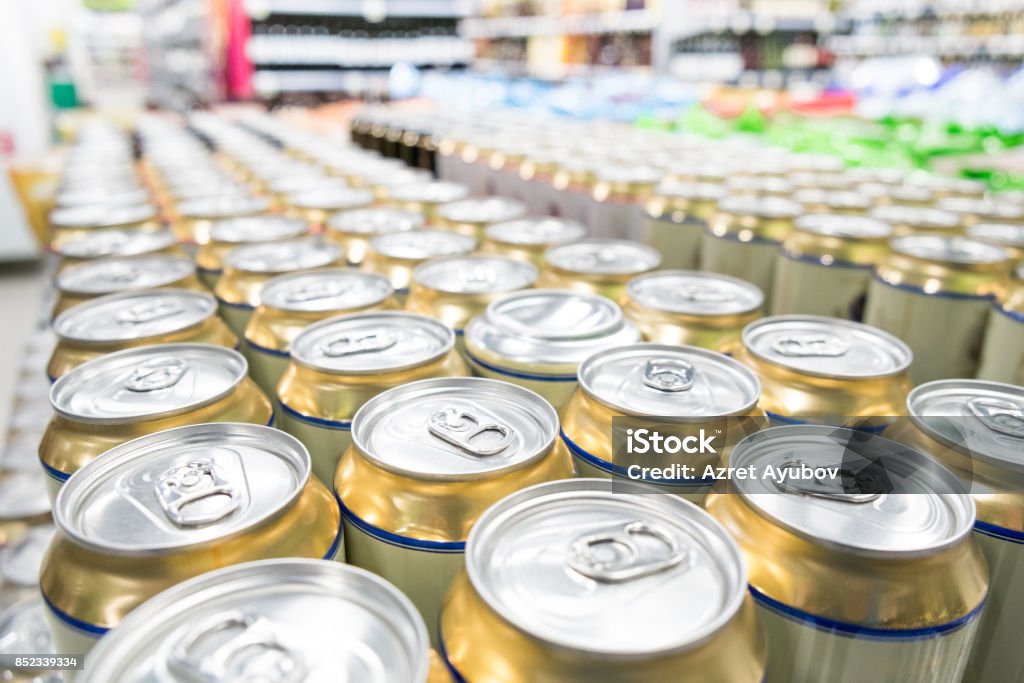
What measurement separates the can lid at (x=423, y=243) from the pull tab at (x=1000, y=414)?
1.01 meters

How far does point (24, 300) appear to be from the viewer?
4.93 metres

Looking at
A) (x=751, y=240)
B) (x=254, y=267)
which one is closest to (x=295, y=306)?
(x=254, y=267)

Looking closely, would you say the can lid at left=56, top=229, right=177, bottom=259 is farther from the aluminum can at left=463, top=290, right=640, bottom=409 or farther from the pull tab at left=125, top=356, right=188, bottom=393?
the aluminum can at left=463, top=290, right=640, bottom=409

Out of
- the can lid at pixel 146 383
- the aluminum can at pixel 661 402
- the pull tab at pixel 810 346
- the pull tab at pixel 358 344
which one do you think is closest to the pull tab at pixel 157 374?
the can lid at pixel 146 383

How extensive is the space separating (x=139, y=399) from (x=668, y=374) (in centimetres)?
74

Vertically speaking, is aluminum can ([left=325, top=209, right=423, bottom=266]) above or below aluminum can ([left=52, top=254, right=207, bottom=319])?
above

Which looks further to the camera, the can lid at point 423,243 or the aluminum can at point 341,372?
the can lid at point 423,243

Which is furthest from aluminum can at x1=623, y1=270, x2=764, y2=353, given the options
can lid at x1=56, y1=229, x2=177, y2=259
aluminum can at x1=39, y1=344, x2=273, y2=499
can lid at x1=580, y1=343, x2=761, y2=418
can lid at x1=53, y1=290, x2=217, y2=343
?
can lid at x1=56, y1=229, x2=177, y2=259

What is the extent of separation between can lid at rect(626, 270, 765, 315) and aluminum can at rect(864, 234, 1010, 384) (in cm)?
27

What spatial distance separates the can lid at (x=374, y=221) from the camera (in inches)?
71.5

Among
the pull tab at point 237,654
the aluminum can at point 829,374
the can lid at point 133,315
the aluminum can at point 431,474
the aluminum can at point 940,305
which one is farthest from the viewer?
the aluminum can at point 940,305

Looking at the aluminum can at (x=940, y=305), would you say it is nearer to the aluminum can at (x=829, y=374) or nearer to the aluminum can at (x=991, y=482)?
the aluminum can at (x=829, y=374)

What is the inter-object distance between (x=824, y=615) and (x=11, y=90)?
29.9 ft

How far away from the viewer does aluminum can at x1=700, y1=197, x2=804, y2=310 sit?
173 centimetres
